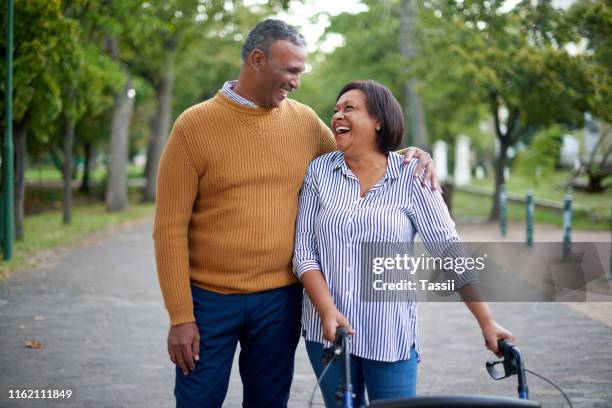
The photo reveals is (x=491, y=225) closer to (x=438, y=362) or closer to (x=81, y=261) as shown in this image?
(x=81, y=261)

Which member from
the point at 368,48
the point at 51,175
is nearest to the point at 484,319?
the point at 368,48

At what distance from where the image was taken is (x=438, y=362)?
6.55m

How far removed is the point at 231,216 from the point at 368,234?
0.57 meters

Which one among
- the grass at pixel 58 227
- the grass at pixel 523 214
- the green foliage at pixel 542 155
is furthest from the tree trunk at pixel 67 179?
the green foliage at pixel 542 155

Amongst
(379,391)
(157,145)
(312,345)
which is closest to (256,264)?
(312,345)

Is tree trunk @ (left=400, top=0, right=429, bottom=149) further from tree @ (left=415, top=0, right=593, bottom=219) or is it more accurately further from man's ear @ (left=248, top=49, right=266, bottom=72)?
man's ear @ (left=248, top=49, right=266, bottom=72)

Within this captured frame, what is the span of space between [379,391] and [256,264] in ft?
2.26

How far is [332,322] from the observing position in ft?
9.23

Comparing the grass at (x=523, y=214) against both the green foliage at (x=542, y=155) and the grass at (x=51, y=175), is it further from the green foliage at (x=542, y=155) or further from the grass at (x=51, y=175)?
the grass at (x=51, y=175)

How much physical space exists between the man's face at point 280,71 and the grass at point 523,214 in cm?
1530

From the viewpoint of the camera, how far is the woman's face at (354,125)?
3.02m

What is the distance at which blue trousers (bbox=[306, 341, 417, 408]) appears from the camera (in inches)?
116

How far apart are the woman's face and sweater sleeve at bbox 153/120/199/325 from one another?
59cm

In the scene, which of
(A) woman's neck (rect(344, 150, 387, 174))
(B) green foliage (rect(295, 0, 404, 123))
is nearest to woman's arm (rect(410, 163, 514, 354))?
(A) woman's neck (rect(344, 150, 387, 174))
